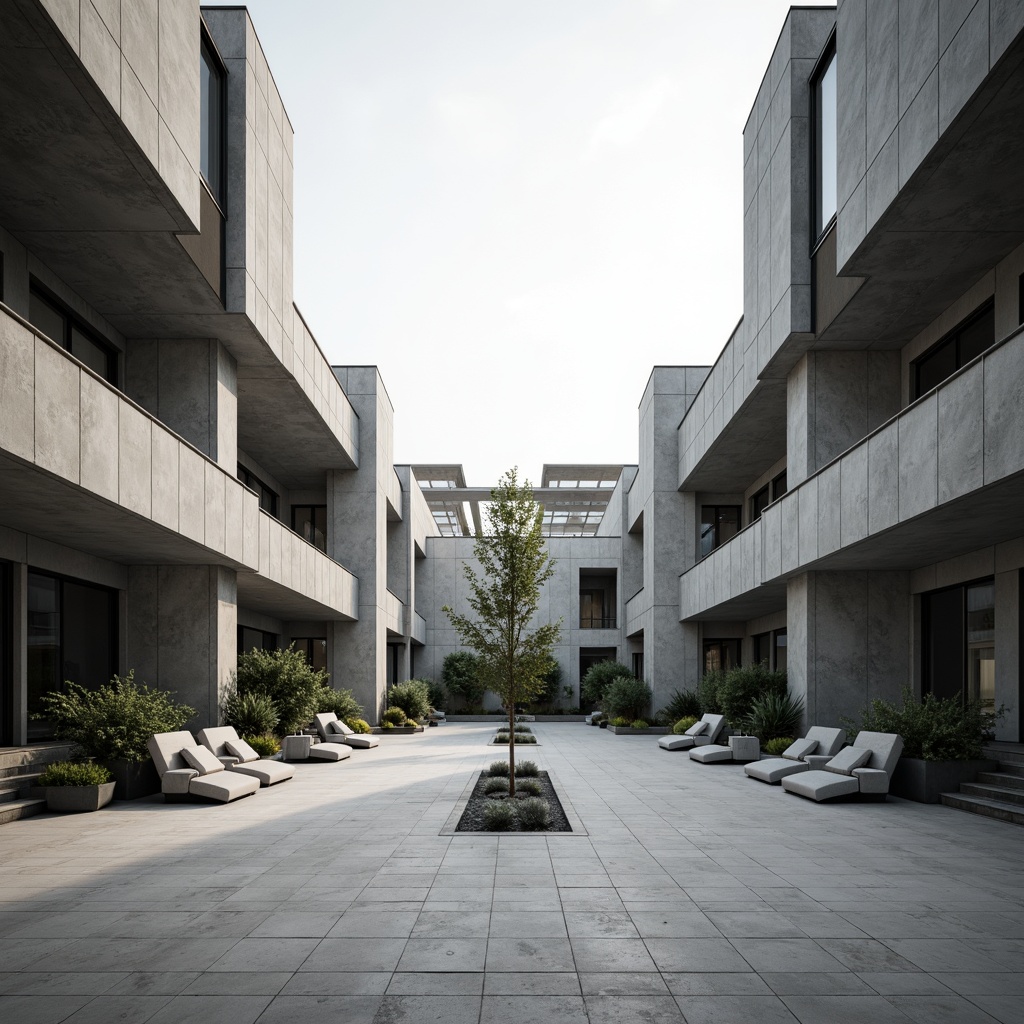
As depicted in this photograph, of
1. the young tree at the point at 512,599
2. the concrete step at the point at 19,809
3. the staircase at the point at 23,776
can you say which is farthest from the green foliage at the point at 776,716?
the concrete step at the point at 19,809

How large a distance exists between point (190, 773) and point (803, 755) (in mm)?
10874

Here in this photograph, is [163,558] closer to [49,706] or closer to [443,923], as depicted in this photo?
[49,706]

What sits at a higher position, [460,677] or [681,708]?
[681,708]

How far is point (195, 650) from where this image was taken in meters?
17.5

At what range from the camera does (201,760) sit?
47.4ft

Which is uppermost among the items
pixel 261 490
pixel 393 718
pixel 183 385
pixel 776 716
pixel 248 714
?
pixel 183 385

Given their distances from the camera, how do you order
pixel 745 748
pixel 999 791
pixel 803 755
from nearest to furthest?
pixel 999 791
pixel 803 755
pixel 745 748

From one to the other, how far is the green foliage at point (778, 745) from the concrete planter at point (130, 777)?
12474 millimetres

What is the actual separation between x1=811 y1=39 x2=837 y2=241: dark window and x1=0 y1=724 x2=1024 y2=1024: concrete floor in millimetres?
11274

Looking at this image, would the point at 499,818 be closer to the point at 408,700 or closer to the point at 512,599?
the point at 512,599

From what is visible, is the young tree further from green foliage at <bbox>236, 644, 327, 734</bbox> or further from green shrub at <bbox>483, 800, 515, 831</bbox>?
green foliage at <bbox>236, 644, 327, 734</bbox>

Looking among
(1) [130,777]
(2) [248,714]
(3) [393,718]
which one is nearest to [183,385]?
(2) [248,714]

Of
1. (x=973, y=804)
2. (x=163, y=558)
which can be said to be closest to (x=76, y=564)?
(x=163, y=558)

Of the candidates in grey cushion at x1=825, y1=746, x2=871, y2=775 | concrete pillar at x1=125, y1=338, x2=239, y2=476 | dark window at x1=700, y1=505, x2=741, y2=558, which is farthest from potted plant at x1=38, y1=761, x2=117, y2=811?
dark window at x1=700, y1=505, x2=741, y2=558
